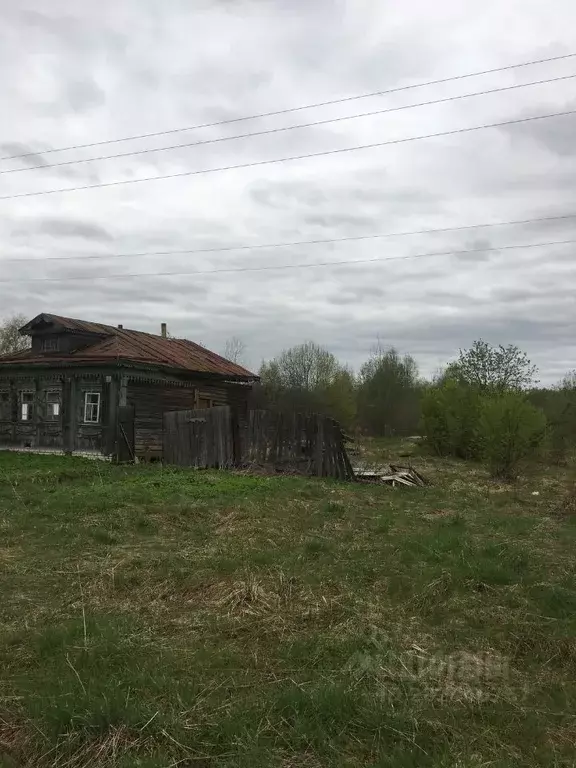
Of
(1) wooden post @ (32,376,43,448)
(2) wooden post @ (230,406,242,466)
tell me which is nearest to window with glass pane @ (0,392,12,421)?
(1) wooden post @ (32,376,43,448)

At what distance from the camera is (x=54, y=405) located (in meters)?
23.0

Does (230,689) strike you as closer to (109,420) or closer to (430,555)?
(430,555)

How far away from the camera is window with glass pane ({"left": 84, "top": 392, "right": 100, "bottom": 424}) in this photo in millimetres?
21734

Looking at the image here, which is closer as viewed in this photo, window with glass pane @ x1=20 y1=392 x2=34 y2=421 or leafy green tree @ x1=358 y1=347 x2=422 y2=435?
window with glass pane @ x1=20 y1=392 x2=34 y2=421

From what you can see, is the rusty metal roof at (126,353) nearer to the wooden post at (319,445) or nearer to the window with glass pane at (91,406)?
the window with glass pane at (91,406)

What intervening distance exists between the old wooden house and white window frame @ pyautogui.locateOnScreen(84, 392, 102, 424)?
35 millimetres

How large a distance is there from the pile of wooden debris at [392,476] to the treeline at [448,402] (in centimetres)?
303

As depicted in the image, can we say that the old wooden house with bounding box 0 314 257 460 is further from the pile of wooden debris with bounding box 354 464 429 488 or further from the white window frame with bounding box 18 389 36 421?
the pile of wooden debris with bounding box 354 464 429 488

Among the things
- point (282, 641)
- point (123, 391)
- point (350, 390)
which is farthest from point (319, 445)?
point (350, 390)

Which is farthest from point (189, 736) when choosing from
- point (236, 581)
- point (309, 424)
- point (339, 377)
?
point (339, 377)

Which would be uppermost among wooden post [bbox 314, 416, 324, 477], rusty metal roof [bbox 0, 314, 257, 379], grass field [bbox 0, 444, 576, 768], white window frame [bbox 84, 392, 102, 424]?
rusty metal roof [bbox 0, 314, 257, 379]

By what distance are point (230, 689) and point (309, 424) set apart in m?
12.4

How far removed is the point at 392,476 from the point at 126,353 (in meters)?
10.4

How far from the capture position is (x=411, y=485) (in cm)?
1598
